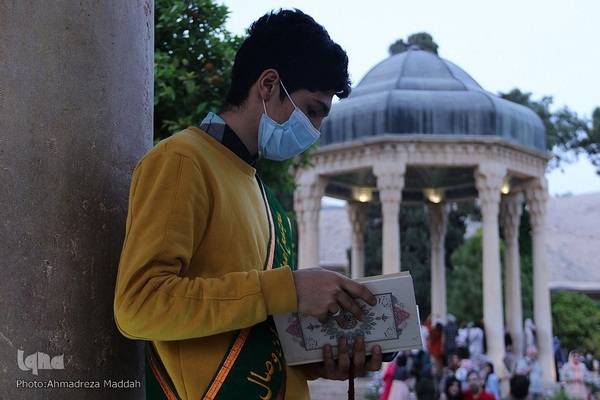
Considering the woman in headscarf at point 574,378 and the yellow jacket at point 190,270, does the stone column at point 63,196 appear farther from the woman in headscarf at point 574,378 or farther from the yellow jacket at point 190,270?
the woman in headscarf at point 574,378

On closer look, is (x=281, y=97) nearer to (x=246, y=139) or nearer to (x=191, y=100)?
(x=246, y=139)

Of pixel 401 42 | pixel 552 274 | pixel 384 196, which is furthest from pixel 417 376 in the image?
pixel 552 274

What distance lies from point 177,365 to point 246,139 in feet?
2.29

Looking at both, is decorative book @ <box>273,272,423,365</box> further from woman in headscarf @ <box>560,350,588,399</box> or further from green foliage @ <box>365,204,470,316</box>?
green foliage @ <box>365,204,470,316</box>

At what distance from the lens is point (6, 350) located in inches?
81.1

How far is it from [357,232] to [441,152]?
492 cm

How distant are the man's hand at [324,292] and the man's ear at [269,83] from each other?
59 centimetres

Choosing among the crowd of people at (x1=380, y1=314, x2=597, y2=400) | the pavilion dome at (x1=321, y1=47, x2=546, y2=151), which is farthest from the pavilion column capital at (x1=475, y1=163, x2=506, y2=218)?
the crowd of people at (x1=380, y1=314, x2=597, y2=400)

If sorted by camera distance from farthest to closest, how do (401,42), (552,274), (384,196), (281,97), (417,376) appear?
(552,274), (401,42), (384,196), (417,376), (281,97)

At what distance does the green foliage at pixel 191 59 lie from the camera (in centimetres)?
844

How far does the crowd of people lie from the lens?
9.80m

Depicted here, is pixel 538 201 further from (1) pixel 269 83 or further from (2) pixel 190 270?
(2) pixel 190 270

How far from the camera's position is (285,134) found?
2385 millimetres

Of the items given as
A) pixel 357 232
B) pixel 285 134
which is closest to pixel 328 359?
pixel 285 134
